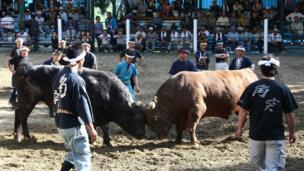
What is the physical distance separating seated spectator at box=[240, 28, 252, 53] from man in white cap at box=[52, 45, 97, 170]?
16819mm

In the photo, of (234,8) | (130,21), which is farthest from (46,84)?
(234,8)

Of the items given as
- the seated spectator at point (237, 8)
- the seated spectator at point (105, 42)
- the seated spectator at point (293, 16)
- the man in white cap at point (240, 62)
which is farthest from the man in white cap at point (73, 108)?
the seated spectator at point (237, 8)

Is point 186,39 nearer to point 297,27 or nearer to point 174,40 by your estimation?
point 174,40

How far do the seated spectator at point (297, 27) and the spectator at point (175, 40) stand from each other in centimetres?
456

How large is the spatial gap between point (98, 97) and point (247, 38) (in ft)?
45.2

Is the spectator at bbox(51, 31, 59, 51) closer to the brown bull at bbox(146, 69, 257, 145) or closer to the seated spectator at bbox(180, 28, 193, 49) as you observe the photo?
the seated spectator at bbox(180, 28, 193, 49)

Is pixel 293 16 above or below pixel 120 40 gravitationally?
above

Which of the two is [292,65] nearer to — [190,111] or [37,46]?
[37,46]

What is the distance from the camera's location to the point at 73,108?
6758 millimetres

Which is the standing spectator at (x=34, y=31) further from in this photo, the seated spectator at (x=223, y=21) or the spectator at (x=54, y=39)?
the seated spectator at (x=223, y=21)

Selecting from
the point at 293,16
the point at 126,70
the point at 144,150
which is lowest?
the point at 144,150

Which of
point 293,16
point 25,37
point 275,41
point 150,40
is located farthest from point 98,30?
point 293,16

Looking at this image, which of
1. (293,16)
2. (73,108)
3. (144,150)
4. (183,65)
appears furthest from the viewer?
(293,16)

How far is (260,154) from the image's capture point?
6703 mm
